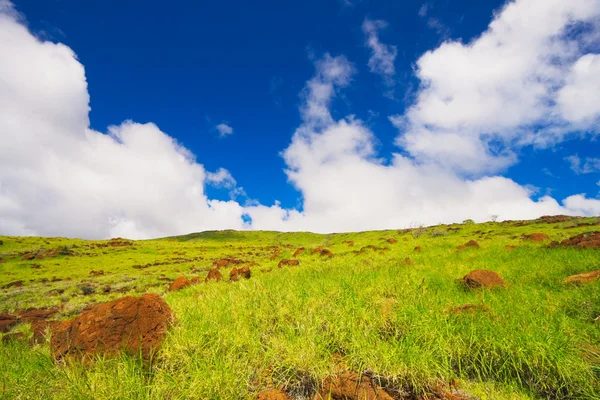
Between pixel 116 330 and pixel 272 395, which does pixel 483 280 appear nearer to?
pixel 272 395

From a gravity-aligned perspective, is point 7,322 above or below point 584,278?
below

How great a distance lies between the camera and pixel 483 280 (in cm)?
795

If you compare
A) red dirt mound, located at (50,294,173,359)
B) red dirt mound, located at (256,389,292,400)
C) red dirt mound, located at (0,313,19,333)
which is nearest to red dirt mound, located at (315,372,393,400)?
red dirt mound, located at (256,389,292,400)

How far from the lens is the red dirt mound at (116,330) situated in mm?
5320

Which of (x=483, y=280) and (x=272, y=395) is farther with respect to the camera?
(x=483, y=280)

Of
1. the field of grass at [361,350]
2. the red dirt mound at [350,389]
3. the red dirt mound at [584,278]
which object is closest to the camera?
the red dirt mound at [350,389]

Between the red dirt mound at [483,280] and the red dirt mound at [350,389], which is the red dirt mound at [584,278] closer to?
the red dirt mound at [483,280]

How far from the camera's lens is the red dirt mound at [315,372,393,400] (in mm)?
3787

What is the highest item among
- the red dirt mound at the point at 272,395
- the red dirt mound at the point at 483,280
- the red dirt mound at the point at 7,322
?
the red dirt mound at the point at 483,280

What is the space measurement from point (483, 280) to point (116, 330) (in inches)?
355

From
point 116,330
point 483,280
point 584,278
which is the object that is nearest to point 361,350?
point 116,330

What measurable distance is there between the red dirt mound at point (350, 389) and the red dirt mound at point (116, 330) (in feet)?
10.4

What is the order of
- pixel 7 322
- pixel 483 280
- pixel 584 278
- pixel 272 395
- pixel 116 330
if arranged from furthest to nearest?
pixel 7 322 → pixel 483 280 → pixel 584 278 → pixel 116 330 → pixel 272 395

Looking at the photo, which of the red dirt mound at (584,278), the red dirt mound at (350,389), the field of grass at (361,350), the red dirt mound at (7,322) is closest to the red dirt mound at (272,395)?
the field of grass at (361,350)
